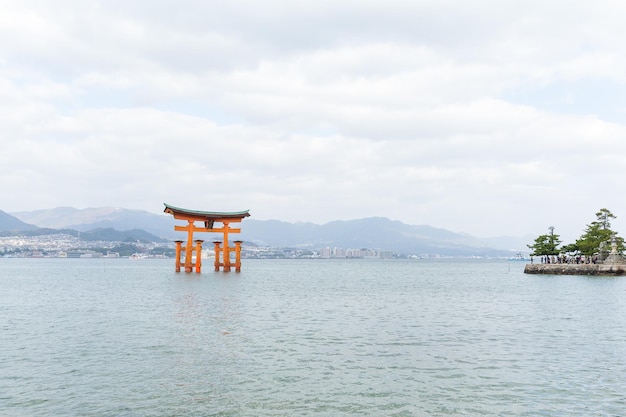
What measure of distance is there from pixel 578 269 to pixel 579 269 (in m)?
0.26

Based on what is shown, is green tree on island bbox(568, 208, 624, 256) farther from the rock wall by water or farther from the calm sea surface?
the calm sea surface

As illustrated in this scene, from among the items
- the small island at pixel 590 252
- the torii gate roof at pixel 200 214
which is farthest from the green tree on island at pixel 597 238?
the torii gate roof at pixel 200 214

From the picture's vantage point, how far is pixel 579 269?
294ft

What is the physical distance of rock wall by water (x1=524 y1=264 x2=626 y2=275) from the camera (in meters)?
84.9

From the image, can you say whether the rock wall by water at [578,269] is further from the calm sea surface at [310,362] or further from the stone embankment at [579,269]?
the calm sea surface at [310,362]

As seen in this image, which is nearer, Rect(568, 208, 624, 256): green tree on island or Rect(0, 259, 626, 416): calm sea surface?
Rect(0, 259, 626, 416): calm sea surface

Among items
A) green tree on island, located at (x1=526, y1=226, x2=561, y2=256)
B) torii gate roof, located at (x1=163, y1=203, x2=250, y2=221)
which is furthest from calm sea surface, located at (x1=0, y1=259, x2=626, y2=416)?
green tree on island, located at (x1=526, y1=226, x2=561, y2=256)

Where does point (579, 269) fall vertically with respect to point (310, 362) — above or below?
above

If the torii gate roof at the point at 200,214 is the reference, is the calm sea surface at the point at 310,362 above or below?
below

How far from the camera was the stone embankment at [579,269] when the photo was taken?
8497 cm

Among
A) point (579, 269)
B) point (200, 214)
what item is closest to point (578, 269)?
point (579, 269)

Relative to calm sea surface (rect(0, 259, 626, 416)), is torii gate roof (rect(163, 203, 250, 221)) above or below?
above

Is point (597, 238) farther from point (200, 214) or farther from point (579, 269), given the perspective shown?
point (200, 214)

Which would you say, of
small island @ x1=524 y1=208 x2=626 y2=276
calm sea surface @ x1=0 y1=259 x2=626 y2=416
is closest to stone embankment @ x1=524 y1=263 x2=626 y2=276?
small island @ x1=524 y1=208 x2=626 y2=276
